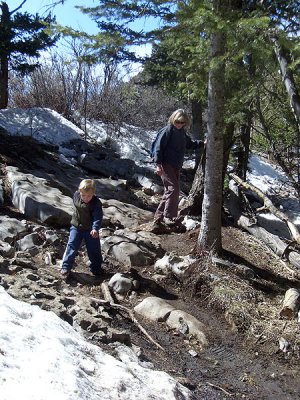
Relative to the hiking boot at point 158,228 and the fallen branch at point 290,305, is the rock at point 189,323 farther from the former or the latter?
the hiking boot at point 158,228

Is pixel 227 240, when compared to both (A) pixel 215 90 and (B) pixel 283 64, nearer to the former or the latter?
(A) pixel 215 90

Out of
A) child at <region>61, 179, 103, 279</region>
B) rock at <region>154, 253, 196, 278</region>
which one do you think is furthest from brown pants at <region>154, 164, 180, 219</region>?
child at <region>61, 179, 103, 279</region>

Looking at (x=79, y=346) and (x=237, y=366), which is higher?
(x=79, y=346)

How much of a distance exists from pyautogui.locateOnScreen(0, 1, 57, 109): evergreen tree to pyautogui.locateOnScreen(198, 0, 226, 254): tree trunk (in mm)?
9823

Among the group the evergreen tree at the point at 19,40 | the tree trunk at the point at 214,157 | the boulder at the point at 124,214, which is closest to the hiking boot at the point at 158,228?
the boulder at the point at 124,214

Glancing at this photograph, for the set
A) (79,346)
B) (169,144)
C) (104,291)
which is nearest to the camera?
(79,346)

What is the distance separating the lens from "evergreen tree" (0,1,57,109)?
1453 cm

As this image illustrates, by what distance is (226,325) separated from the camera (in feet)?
16.9

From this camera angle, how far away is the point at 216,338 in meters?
4.88

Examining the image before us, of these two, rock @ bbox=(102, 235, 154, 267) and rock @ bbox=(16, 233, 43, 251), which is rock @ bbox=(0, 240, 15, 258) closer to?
rock @ bbox=(16, 233, 43, 251)

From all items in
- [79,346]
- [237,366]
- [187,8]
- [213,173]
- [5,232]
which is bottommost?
[237,366]

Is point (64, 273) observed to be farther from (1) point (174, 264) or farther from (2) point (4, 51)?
(2) point (4, 51)

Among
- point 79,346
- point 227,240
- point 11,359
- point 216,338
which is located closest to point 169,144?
point 227,240

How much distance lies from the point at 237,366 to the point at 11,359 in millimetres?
2496
